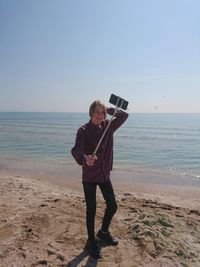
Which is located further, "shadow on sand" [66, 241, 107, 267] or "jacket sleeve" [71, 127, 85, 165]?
"shadow on sand" [66, 241, 107, 267]

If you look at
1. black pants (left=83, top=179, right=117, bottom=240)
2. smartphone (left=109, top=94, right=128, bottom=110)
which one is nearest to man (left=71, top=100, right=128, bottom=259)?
black pants (left=83, top=179, right=117, bottom=240)

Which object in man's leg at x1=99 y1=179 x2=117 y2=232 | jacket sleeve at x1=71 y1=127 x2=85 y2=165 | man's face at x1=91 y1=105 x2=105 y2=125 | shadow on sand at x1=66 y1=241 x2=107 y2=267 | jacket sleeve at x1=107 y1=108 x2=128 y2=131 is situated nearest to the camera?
jacket sleeve at x1=71 y1=127 x2=85 y2=165

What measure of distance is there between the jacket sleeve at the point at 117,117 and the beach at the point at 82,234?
1794mm

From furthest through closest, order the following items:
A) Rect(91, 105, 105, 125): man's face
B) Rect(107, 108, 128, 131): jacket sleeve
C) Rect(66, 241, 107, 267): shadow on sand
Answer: Rect(107, 108, 128, 131): jacket sleeve → Rect(91, 105, 105, 125): man's face → Rect(66, 241, 107, 267): shadow on sand

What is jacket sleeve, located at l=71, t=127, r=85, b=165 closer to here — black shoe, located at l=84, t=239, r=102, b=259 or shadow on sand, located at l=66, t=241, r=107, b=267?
black shoe, located at l=84, t=239, r=102, b=259

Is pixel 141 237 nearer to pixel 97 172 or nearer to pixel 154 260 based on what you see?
pixel 154 260

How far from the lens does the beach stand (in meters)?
4.93

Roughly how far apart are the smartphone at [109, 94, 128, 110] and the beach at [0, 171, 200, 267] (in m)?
2.07

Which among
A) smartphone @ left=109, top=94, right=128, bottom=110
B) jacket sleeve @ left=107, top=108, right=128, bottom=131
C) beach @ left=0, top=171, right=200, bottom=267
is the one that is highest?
smartphone @ left=109, top=94, right=128, bottom=110

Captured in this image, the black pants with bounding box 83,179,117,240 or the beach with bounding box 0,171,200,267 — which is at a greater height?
the black pants with bounding box 83,179,117,240

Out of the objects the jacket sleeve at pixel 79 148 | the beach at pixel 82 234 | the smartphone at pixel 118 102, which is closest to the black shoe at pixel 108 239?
the beach at pixel 82 234

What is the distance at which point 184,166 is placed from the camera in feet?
61.0

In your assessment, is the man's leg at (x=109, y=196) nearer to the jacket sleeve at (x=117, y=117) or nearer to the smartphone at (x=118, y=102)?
the jacket sleeve at (x=117, y=117)

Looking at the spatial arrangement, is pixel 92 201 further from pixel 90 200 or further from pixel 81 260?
pixel 81 260
